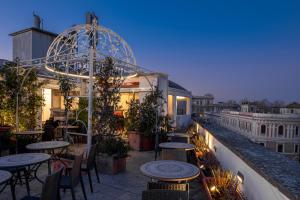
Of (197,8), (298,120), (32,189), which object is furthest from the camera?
(298,120)

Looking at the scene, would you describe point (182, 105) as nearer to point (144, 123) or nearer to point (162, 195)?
point (144, 123)

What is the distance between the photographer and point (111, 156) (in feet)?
14.5

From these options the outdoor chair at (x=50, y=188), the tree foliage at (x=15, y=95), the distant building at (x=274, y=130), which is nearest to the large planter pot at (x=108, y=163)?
the outdoor chair at (x=50, y=188)

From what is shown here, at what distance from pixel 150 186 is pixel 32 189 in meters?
2.64

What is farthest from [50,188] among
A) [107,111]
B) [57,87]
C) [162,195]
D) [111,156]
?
[57,87]

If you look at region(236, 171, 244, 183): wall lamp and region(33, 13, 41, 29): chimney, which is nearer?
region(236, 171, 244, 183): wall lamp

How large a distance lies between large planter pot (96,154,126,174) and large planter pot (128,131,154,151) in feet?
7.24

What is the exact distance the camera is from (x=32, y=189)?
11.9 feet

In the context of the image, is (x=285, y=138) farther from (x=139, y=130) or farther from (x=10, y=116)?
(x=10, y=116)

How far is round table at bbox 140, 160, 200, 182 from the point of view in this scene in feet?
8.25

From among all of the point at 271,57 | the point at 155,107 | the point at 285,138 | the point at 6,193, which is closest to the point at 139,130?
the point at 155,107

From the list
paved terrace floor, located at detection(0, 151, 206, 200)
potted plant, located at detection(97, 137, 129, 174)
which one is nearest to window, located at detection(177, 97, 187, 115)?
potted plant, located at detection(97, 137, 129, 174)

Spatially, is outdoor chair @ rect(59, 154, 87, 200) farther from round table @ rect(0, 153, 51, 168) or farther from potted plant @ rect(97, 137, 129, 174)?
potted plant @ rect(97, 137, 129, 174)

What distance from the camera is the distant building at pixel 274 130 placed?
4409 centimetres
